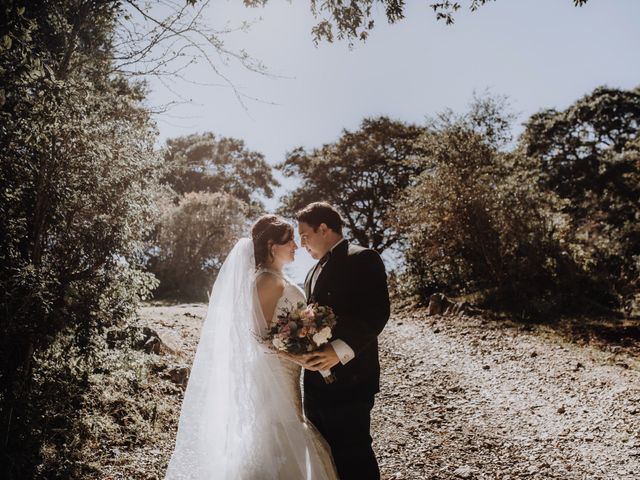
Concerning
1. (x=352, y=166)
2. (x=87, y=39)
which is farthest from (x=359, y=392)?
(x=352, y=166)

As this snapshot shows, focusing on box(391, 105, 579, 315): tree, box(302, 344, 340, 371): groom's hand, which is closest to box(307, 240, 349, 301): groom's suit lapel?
box(302, 344, 340, 371): groom's hand

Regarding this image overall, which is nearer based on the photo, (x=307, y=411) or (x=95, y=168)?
(x=307, y=411)

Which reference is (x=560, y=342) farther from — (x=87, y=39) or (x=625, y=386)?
(x=87, y=39)

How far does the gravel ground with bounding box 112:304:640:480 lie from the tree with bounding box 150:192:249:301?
462 inches

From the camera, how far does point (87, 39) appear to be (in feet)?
22.3

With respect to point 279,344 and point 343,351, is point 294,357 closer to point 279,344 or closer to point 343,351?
point 279,344

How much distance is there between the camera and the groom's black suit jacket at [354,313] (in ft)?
9.60

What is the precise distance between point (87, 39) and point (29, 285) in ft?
15.9

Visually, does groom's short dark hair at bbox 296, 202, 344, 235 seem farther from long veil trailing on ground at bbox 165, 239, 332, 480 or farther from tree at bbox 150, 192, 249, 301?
tree at bbox 150, 192, 249, 301

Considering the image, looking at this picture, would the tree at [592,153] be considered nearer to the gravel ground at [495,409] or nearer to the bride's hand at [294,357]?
the gravel ground at [495,409]

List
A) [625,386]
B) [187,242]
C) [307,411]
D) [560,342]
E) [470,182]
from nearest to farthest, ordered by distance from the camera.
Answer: [307,411]
[625,386]
[560,342]
[470,182]
[187,242]

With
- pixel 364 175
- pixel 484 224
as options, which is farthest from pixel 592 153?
pixel 484 224

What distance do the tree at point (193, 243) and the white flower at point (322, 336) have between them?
717 inches

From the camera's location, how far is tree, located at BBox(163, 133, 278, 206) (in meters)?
31.1
